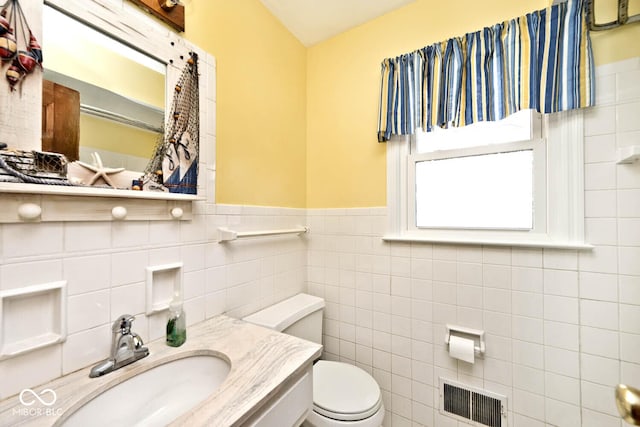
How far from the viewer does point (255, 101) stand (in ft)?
4.74

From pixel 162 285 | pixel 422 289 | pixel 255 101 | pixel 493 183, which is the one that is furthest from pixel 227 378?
pixel 493 183

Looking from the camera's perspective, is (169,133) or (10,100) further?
(169,133)

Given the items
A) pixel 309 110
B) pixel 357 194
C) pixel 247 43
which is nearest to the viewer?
pixel 247 43

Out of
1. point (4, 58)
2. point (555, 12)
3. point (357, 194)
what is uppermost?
point (555, 12)

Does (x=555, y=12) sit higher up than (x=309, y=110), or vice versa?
(x=555, y=12)

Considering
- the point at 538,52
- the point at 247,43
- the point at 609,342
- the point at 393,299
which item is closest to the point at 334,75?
the point at 247,43

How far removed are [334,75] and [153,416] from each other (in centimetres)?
194

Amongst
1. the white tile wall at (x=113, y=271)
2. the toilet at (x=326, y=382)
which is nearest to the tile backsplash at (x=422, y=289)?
the white tile wall at (x=113, y=271)

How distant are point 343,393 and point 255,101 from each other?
158 centimetres

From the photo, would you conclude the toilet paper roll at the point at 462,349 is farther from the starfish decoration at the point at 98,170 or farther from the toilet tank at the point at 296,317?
the starfish decoration at the point at 98,170

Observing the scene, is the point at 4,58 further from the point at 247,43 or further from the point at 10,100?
the point at 247,43

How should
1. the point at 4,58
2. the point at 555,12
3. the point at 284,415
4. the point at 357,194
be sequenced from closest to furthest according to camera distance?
1. the point at 4,58
2. the point at 284,415
3. the point at 555,12
4. the point at 357,194

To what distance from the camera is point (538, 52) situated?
1155 millimetres

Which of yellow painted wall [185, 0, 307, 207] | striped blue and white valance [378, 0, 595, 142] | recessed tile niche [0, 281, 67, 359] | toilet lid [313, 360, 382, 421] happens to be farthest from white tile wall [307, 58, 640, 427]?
recessed tile niche [0, 281, 67, 359]
